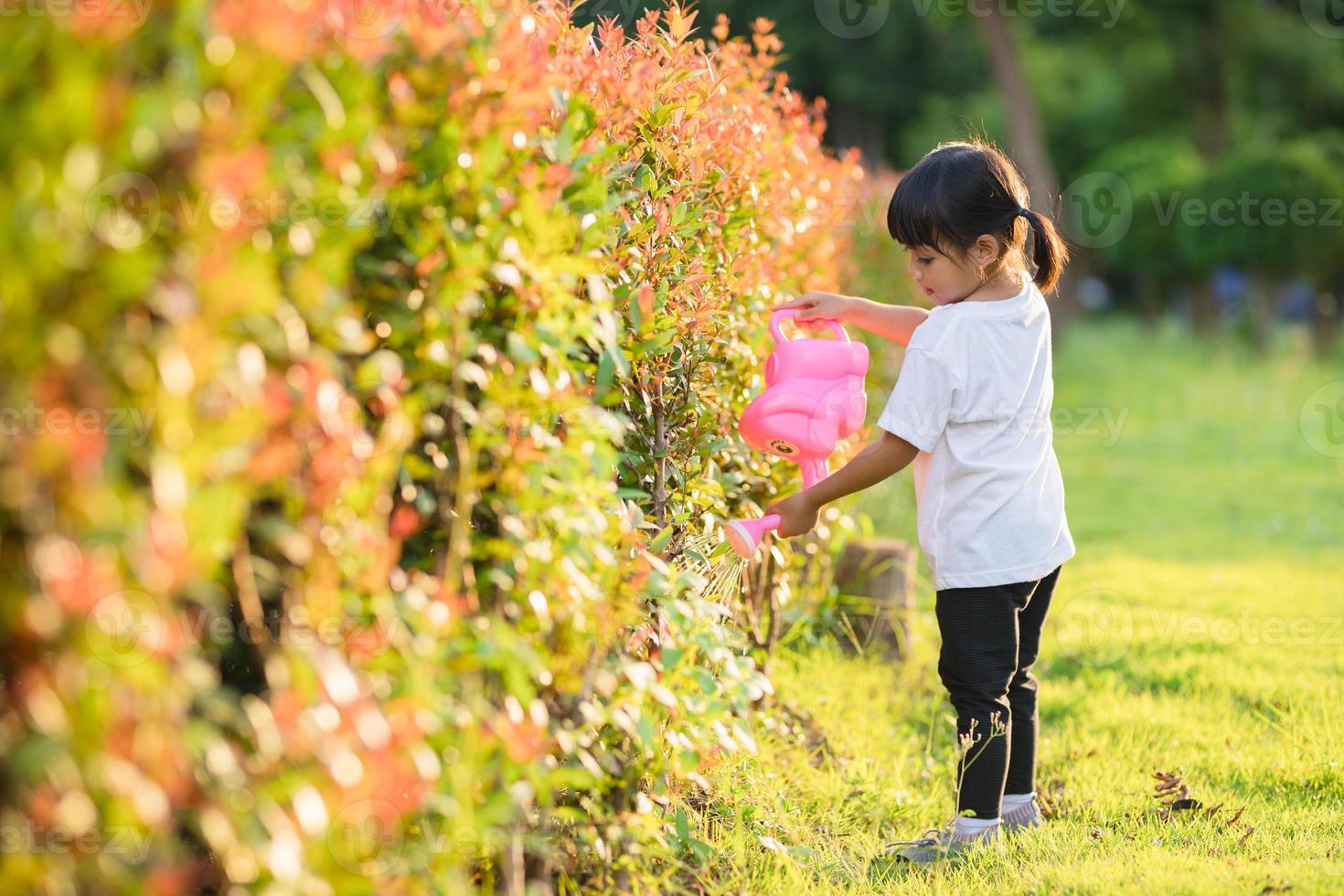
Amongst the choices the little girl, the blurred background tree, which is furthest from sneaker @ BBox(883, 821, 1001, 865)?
the blurred background tree

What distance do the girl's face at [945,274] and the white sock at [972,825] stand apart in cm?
130

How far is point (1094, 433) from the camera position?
11180 mm

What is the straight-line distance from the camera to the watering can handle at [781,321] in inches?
118

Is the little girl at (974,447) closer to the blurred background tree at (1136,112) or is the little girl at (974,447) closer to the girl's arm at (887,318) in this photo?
the girl's arm at (887,318)

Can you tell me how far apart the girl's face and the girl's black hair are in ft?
0.07

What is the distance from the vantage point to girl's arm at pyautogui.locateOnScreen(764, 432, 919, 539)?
2.75 meters

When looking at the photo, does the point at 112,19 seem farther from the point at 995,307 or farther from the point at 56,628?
the point at 995,307

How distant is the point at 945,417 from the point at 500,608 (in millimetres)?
1292

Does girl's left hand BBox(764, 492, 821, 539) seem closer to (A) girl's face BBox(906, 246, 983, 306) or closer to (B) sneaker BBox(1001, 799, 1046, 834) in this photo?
(A) girl's face BBox(906, 246, 983, 306)

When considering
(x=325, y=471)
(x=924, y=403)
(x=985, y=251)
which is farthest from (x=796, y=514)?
(x=325, y=471)

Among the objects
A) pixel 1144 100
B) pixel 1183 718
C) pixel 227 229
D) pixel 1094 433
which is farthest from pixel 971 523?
pixel 1144 100

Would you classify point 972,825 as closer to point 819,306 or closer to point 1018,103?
point 819,306

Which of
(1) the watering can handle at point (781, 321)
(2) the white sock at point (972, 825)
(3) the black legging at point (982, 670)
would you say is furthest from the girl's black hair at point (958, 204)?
(2) the white sock at point (972, 825)

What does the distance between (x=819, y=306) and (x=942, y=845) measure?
1393mm
